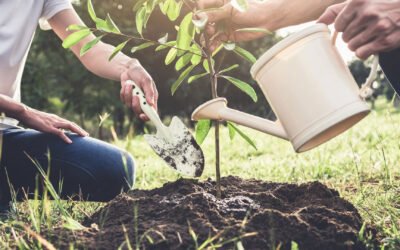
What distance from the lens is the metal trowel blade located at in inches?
81.0

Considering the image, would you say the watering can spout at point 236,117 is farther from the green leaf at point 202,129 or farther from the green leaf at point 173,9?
the green leaf at point 173,9

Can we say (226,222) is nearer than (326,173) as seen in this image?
Yes

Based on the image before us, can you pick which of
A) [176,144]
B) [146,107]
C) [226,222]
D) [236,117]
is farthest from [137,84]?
[226,222]

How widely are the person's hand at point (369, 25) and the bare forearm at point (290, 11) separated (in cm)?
59

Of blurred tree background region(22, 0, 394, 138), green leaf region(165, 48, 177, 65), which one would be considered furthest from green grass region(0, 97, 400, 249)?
blurred tree background region(22, 0, 394, 138)

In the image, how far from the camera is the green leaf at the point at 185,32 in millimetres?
1803

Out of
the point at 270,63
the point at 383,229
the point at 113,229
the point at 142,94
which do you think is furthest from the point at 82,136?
the point at 383,229

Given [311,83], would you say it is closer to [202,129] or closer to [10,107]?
[202,129]

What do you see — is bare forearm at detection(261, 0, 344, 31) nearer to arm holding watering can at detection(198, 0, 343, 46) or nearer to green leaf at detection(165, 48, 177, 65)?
arm holding watering can at detection(198, 0, 343, 46)

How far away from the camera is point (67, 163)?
2.48 meters

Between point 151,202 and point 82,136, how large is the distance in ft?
2.65

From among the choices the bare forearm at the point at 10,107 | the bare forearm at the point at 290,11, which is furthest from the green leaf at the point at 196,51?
the bare forearm at the point at 10,107

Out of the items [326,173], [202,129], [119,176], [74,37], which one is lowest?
[119,176]

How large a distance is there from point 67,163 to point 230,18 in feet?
3.66
